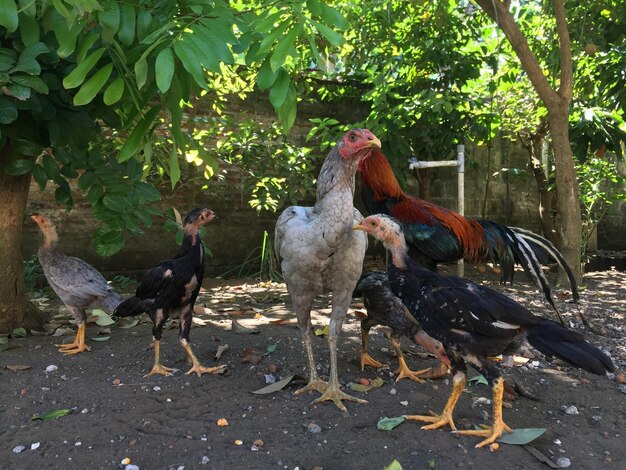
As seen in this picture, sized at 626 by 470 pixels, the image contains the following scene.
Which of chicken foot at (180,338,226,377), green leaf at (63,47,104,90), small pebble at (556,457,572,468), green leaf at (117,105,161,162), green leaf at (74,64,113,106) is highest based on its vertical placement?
green leaf at (63,47,104,90)

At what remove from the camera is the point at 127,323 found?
5.16 metres

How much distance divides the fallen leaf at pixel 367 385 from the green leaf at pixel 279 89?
2.12 metres

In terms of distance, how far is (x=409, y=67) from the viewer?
848 cm

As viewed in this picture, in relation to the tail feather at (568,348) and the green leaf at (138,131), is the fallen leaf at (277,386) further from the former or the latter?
the green leaf at (138,131)

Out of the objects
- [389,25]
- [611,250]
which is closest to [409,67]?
[389,25]

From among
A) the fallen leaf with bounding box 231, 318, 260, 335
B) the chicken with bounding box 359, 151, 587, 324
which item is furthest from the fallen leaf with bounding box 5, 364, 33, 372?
the chicken with bounding box 359, 151, 587, 324

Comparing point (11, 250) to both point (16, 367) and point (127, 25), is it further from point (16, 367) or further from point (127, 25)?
point (127, 25)

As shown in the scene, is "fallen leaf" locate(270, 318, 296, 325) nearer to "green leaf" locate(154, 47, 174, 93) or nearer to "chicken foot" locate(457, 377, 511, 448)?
"chicken foot" locate(457, 377, 511, 448)

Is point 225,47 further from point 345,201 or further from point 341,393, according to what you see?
point 341,393

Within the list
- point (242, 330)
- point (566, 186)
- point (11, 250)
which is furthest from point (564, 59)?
point (11, 250)

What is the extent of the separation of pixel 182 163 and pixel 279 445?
4.63 metres

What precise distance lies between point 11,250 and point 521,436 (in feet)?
14.4

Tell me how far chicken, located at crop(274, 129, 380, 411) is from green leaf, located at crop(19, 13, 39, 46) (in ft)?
5.79

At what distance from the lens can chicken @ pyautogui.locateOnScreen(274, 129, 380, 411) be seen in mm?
3094
